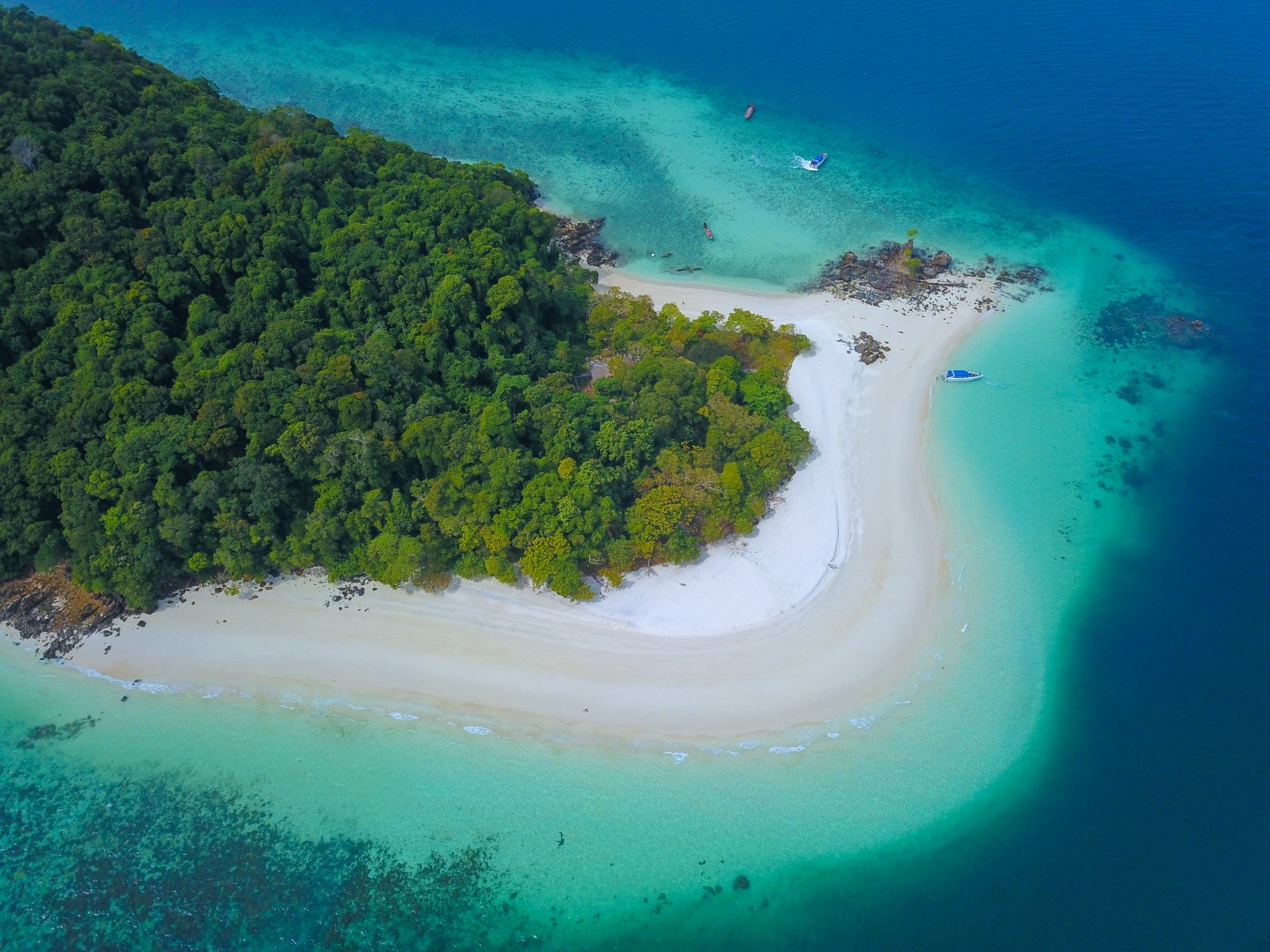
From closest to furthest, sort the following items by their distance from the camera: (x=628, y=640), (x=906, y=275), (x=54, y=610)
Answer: (x=628, y=640), (x=54, y=610), (x=906, y=275)

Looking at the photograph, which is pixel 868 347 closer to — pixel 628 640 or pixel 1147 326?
pixel 1147 326

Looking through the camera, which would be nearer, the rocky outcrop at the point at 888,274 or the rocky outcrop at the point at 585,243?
the rocky outcrop at the point at 888,274

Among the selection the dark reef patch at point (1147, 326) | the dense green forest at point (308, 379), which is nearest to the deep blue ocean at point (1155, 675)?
the dark reef patch at point (1147, 326)

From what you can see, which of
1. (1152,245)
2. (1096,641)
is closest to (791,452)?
(1096,641)

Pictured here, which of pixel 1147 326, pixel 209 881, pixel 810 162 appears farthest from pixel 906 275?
pixel 209 881

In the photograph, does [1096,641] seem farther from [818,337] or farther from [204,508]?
[204,508]

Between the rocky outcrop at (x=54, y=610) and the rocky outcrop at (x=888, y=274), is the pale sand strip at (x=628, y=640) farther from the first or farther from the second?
the rocky outcrop at (x=888, y=274)
